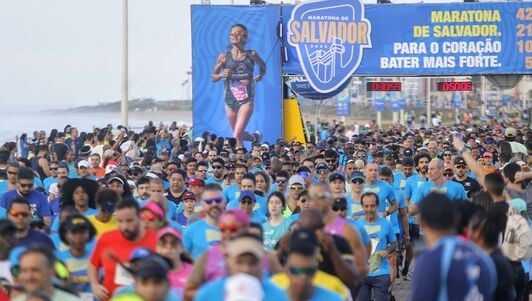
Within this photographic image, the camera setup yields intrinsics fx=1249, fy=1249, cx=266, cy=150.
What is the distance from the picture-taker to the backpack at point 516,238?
1064 centimetres

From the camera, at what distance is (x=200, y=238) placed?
31.9ft

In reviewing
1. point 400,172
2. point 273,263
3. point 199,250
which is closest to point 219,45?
point 400,172

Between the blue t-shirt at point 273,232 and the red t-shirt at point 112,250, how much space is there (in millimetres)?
1812

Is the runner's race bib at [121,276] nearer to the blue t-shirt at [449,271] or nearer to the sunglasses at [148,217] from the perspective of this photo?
the sunglasses at [148,217]

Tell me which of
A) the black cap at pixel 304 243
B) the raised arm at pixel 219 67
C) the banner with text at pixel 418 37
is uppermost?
the banner with text at pixel 418 37

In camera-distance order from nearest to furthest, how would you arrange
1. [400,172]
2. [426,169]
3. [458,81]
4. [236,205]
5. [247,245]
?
1. [247,245]
2. [236,205]
3. [426,169]
4. [400,172]
5. [458,81]

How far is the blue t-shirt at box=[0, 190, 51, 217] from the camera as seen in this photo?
12188mm

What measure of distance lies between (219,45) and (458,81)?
6.49 metres

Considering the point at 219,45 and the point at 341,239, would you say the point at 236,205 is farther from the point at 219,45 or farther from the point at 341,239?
the point at 219,45

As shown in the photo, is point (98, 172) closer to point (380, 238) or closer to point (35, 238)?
point (380, 238)

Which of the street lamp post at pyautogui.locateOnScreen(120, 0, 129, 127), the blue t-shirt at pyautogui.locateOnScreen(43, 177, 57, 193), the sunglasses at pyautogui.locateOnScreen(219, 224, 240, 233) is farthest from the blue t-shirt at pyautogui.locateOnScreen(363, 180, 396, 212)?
the street lamp post at pyautogui.locateOnScreen(120, 0, 129, 127)

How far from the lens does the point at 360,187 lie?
1309cm

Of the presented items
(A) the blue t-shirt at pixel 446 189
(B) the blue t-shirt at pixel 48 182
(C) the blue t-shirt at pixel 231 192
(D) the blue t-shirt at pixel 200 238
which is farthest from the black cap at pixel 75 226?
(B) the blue t-shirt at pixel 48 182

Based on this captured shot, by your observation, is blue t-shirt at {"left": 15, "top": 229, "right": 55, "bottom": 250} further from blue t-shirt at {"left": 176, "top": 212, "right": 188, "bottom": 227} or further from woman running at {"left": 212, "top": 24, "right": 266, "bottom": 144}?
woman running at {"left": 212, "top": 24, "right": 266, "bottom": 144}
